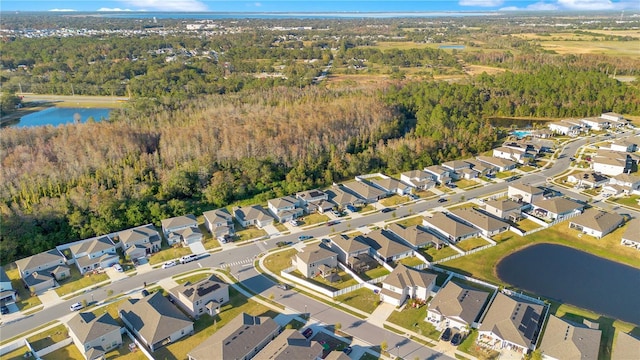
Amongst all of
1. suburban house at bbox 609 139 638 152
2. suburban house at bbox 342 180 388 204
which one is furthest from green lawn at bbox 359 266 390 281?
suburban house at bbox 609 139 638 152

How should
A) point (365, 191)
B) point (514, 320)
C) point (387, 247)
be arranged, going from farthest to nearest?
point (365, 191), point (387, 247), point (514, 320)

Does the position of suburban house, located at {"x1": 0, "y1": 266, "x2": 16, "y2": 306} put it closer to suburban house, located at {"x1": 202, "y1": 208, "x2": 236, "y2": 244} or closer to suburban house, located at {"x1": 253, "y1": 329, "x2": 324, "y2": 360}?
suburban house, located at {"x1": 202, "y1": 208, "x2": 236, "y2": 244}

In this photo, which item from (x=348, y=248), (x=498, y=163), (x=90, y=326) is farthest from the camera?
(x=498, y=163)

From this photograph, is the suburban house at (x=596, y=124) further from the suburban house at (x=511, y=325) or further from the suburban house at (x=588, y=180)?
the suburban house at (x=511, y=325)

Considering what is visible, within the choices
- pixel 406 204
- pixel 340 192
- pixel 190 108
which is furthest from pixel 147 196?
pixel 190 108

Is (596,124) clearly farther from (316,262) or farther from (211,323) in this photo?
(211,323)

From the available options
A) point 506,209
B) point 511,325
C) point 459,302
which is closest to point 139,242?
point 459,302

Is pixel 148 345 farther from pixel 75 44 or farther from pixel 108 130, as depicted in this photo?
pixel 75 44
